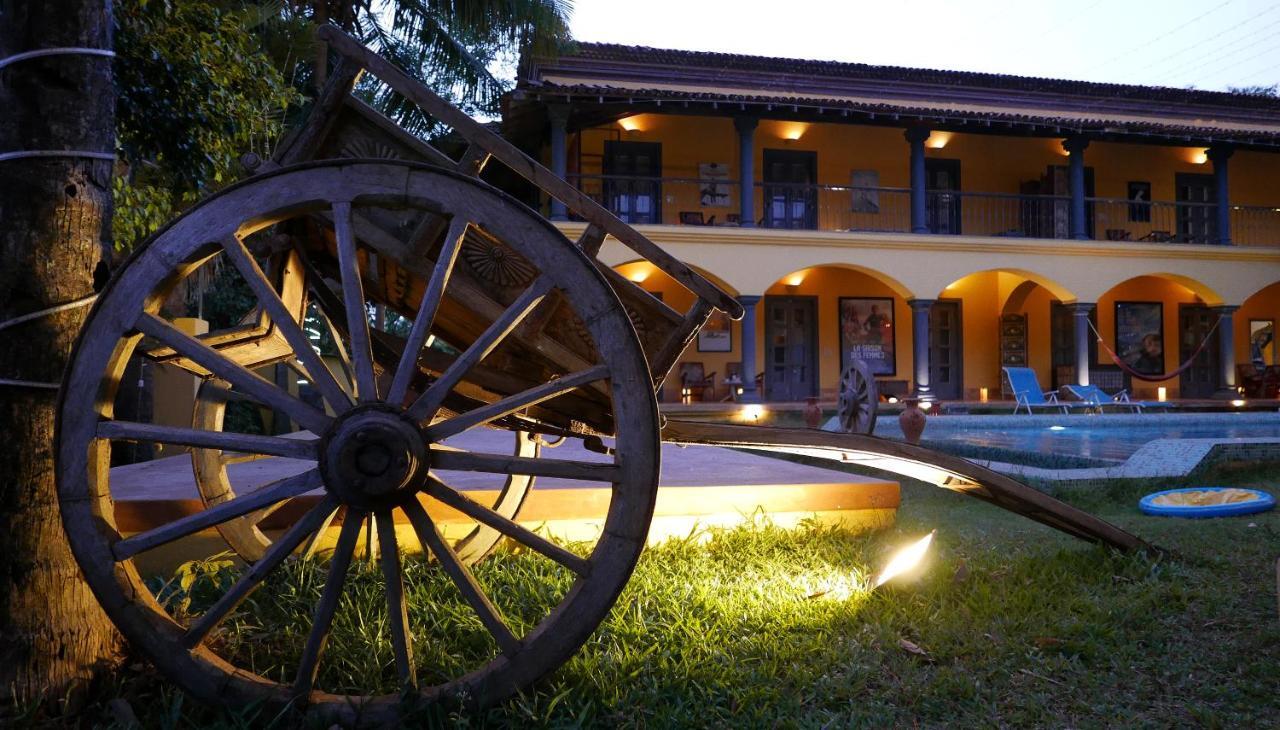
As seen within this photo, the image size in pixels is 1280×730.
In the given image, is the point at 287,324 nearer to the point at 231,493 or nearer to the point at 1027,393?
the point at 231,493

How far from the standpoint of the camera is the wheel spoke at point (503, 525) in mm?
1868

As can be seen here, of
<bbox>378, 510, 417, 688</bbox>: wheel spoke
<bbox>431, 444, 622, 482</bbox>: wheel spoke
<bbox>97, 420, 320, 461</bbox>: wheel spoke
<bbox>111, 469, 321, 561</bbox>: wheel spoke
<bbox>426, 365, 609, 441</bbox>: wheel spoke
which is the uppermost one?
<bbox>426, 365, 609, 441</bbox>: wheel spoke

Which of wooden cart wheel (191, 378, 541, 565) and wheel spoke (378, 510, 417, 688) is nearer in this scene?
wheel spoke (378, 510, 417, 688)

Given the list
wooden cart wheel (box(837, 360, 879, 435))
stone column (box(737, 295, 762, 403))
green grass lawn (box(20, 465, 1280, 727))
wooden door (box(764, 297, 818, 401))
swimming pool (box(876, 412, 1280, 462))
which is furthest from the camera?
wooden door (box(764, 297, 818, 401))

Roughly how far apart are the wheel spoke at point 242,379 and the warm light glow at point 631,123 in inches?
531

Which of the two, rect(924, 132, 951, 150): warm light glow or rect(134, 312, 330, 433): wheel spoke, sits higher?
rect(924, 132, 951, 150): warm light glow

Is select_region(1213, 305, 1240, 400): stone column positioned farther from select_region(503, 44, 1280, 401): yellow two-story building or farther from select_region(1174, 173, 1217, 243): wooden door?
select_region(1174, 173, 1217, 243): wooden door

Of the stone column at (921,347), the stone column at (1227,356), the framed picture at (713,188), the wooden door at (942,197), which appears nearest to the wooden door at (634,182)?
the framed picture at (713,188)

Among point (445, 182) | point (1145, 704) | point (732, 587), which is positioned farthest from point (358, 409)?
point (1145, 704)

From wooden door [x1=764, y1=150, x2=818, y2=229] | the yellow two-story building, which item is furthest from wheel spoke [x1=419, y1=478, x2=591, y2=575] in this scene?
wooden door [x1=764, y1=150, x2=818, y2=229]

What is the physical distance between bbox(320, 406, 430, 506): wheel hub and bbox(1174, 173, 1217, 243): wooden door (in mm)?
19133

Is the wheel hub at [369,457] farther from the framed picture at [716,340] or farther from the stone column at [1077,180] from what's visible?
the stone column at [1077,180]

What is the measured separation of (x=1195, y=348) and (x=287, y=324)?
20713 millimetres

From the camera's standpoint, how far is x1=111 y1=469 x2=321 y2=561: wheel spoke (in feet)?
5.83
